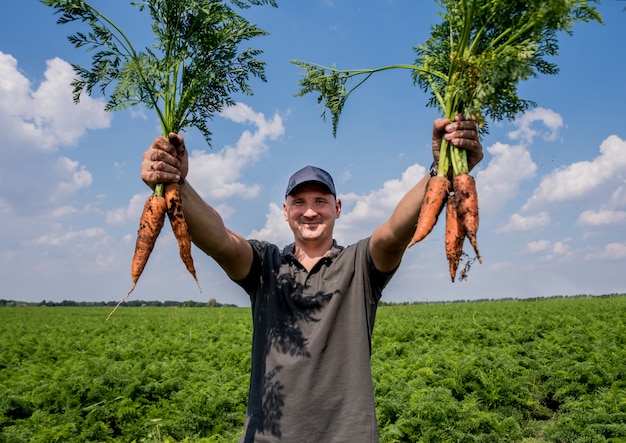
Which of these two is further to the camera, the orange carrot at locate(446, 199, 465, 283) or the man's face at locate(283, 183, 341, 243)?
the man's face at locate(283, 183, 341, 243)

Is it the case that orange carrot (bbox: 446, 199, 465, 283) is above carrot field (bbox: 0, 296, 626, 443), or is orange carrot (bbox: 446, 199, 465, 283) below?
above

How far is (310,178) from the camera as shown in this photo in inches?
126

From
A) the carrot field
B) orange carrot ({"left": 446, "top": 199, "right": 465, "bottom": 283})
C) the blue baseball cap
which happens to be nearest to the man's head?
the blue baseball cap

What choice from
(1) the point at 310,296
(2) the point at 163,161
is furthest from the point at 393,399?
(2) the point at 163,161

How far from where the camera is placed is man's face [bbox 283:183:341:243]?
3209mm

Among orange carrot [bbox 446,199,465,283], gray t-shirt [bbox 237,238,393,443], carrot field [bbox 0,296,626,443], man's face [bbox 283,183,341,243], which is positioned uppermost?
man's face [bbox 283,183,341,243]

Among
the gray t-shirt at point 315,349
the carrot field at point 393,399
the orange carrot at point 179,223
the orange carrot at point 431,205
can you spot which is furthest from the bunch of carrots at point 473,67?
the carrot field at point 393,399

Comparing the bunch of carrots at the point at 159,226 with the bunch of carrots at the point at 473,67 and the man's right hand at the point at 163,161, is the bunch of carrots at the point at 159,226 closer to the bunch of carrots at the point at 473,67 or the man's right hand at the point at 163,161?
the man's right hand at the point at 163,161

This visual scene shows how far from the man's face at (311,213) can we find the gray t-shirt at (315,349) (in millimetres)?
161

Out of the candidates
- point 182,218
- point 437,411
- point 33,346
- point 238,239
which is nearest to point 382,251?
point 238,239

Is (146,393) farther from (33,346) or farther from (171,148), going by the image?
(33,346)

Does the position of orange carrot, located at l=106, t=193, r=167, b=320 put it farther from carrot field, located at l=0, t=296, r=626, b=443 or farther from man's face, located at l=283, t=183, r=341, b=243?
carrot field, located at l=0, t=296, r=626, b=443

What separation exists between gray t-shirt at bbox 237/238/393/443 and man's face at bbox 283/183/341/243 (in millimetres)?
161

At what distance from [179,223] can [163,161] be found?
0.43 m
